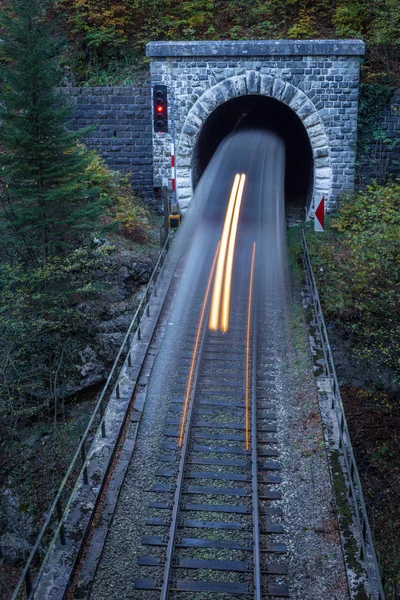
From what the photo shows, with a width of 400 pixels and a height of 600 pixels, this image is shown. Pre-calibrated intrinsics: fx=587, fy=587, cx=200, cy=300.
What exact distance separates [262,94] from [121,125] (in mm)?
5410

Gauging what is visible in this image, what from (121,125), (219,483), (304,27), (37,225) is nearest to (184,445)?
(219,483)

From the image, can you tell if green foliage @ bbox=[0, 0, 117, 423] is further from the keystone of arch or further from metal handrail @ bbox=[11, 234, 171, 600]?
the keystone of arch

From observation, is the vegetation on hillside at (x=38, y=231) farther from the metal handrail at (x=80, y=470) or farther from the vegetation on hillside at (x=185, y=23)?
the vegetation on hillside at (x=185, y=23)

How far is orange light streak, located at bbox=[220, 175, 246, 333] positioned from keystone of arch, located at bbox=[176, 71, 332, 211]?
7.34 feet

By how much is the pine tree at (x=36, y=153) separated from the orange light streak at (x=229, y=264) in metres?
4.03

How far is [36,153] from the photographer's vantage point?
1449 cm

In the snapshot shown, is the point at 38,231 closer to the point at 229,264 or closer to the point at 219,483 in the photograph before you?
the point at 229,264

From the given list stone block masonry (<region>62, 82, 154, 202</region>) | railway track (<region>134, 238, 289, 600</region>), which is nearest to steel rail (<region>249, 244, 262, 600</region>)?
railway track (<region>134, 238, 289, 600</region>)

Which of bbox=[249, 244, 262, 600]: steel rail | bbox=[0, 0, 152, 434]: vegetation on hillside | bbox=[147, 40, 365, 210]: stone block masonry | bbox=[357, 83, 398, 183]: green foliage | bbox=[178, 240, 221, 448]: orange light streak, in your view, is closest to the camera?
bbox=[249, 244, 262, 600]: steel rail

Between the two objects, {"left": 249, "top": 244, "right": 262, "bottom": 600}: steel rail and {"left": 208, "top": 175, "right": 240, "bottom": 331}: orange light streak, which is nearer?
{"left": 249, "top": 244, "right": 262, "bottom": 600}: steel rail

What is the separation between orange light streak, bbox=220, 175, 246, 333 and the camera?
1507cm

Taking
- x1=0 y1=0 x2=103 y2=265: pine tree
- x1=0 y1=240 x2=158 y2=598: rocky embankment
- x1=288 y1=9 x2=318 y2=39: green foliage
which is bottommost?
x1=0 y1=240 x2=158 y2=598: rocky embankment

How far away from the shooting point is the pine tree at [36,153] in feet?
46.0

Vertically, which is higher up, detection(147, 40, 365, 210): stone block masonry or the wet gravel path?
→ detection(147, 40, 365, 210): stone block masonry
